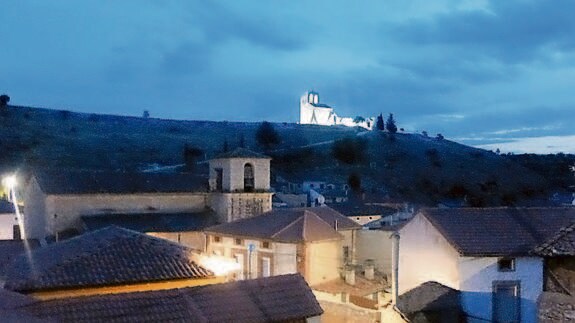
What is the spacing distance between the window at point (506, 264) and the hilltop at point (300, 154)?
173ft

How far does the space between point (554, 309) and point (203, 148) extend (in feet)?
308

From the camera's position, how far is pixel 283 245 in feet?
103

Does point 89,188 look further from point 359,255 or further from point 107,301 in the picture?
point 107,301

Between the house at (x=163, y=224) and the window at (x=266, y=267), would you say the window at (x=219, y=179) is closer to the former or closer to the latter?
the house at (x=163, y=224)

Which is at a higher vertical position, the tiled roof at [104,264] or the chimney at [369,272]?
the tiled roof at [104,264]

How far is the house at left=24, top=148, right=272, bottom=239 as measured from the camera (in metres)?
36.1

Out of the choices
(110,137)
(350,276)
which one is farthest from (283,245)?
(110,137)

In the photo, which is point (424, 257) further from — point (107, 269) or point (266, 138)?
point (266, 138)

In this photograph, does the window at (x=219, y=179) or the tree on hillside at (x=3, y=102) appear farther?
the tree on hillside at (x=3, y=102)

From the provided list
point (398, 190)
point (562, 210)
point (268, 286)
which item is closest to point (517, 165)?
point (398, 190)

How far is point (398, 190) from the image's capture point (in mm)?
84750

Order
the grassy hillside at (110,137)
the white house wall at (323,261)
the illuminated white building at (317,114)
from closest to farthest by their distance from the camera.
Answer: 1. the white house wall at (323,261)
2. the grassy hillside at (110,137)
3. the illuminated white building at (317,114)

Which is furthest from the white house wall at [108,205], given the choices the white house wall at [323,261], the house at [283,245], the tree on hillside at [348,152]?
the tree on hillside at [348,152]

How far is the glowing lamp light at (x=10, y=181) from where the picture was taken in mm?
47709
